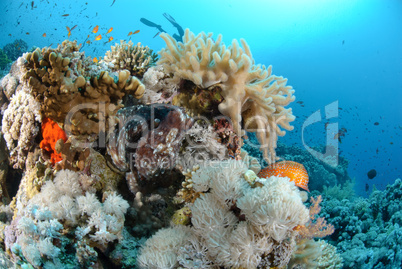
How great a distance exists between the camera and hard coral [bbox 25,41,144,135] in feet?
8.08

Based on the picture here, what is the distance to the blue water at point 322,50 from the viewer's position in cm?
4722

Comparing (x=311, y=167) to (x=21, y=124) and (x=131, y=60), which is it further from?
(x=21, y=124)

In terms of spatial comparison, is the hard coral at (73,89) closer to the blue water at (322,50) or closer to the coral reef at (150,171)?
the coral reef at (150,171)

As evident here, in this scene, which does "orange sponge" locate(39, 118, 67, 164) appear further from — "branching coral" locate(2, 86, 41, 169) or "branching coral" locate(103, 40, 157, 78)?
"branching coral" locate(103, 40, 157, 78)

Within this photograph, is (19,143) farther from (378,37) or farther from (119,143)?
(378,37)

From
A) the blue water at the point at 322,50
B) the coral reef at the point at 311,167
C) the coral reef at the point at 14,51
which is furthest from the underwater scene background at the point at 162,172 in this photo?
the blue water at the point at 322,50

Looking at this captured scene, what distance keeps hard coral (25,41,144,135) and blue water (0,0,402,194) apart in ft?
121

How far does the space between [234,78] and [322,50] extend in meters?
74.9

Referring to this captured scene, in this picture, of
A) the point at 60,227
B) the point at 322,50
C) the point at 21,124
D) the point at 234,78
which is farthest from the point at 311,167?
the point at 322,50

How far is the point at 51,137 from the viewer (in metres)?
2.91

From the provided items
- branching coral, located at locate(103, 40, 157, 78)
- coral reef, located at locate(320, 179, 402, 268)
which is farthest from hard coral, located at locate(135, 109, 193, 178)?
coral reef, located at locate(320, 179, 402, 268)

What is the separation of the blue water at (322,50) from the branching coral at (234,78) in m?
35.7

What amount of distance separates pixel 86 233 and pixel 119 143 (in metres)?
1.08

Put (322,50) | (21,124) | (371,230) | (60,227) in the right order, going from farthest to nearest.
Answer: (322,50) < (371,230) < (21,124) < (60,227)
